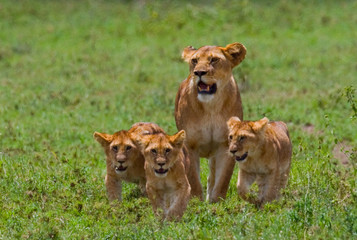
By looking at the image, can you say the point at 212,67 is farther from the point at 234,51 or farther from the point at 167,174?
the point at 167,174

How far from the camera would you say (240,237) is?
6.70 metres

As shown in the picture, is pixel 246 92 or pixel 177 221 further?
pixel 246 92

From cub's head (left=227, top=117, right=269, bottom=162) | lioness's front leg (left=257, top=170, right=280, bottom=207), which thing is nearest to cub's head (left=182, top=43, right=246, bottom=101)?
cub's head (left=227, top=117, right=269, bottom=162)

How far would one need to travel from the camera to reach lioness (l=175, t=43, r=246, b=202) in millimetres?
8461

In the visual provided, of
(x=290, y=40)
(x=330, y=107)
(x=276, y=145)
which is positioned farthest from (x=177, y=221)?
(x=290, y=40)

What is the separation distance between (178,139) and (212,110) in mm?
754

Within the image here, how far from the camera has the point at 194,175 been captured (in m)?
8.69

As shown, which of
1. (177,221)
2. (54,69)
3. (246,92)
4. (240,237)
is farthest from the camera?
(54,69)

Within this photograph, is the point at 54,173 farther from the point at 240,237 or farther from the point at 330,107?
the point at 330,107

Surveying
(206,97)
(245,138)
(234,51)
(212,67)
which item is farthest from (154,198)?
(234,51)

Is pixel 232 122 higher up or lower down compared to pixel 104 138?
higher up

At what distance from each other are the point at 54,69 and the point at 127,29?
15.6 feet

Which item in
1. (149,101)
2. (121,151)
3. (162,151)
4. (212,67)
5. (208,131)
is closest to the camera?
(162,151)

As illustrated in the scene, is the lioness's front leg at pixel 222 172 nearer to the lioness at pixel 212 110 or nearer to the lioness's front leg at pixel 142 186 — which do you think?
the lioness at pixel 212 110
